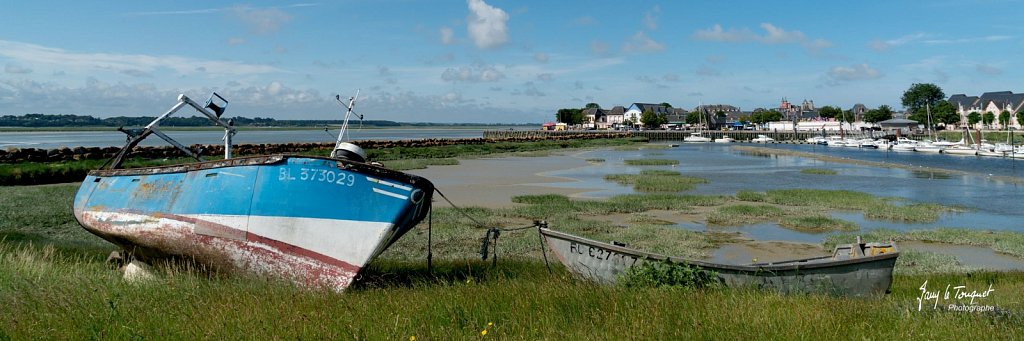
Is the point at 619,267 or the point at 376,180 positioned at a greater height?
the point at 376,180

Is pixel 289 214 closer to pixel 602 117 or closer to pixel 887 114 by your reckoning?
pixel 887 114

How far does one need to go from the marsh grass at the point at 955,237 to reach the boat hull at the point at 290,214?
12.2 meters

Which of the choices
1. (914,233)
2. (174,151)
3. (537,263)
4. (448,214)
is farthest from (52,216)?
(174,151)

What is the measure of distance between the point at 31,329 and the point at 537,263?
8.57 metres

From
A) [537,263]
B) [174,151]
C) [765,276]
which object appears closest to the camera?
[765,276]

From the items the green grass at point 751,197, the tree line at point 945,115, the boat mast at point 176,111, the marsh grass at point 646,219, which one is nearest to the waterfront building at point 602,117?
the tree line at point 945,115

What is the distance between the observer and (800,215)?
23.0 metres

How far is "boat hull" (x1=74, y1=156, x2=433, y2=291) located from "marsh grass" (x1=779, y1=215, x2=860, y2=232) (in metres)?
14.0

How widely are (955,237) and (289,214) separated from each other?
55.6 ft

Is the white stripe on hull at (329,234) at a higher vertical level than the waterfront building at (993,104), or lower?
lower

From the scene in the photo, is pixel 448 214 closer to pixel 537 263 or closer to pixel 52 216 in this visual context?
pixel 537 263

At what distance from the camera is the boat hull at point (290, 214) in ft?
31.8

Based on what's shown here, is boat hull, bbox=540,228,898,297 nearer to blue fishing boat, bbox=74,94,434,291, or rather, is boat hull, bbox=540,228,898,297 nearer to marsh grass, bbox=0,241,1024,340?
marsh grass, bbox=0,241,1024,340

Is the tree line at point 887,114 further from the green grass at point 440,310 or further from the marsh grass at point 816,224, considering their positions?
the green grass at point 440,310
